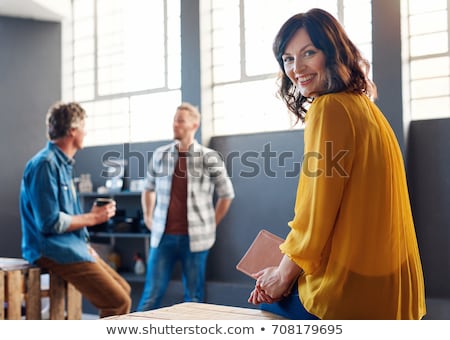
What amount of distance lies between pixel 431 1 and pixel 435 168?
34.5 inches

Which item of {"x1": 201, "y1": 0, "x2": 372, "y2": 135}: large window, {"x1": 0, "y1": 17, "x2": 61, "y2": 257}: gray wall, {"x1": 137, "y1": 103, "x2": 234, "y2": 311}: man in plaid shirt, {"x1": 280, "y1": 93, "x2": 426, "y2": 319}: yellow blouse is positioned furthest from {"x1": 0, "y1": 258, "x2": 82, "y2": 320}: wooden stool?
{"x1": 280, "y1": 93, "x2": 426, "y2": 319}: yellow blouse

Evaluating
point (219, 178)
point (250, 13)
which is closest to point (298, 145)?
point (219, 178)

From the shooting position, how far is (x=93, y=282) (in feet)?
6.70

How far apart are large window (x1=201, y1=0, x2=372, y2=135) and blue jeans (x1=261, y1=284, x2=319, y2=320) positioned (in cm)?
107

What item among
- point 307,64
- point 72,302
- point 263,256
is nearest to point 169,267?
point 72,302

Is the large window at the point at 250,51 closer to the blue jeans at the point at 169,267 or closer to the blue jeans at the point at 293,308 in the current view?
the blue jeans at the point at 169,267

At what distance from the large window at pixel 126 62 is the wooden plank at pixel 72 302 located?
0.87 m

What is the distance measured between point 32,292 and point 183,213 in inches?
36.9

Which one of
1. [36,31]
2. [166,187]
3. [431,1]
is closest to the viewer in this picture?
[431,1]

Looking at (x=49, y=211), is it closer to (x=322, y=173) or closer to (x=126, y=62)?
(x=126, y=62)

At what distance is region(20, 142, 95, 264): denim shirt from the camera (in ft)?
6.48

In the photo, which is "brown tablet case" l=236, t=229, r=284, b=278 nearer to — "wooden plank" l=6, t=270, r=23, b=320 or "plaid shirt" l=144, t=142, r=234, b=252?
Answer: "wooden plank" l=6, t=270, r=23, b=320
